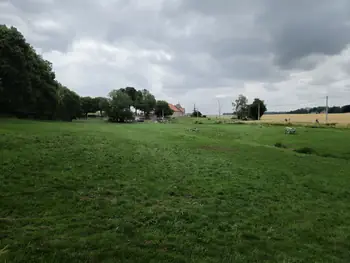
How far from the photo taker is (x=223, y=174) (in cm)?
1605

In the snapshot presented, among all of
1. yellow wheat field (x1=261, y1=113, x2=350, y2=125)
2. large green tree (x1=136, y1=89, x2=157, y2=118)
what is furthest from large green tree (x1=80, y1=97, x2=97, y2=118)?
yellow wheat field (x1=261, y1=113, x2=350, y2=125)

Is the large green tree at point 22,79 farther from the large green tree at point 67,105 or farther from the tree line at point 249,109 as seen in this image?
the tree line at point 249,109

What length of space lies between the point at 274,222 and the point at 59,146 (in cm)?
1471

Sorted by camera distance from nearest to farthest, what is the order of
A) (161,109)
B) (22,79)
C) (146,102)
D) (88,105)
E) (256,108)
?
(22,79)
(256,108)
(88,105)
(146,102)
(161,109)

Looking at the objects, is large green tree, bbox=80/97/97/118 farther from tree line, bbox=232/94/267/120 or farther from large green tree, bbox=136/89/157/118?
tree line, bbox=232/94/267/120

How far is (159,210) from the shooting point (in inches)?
372

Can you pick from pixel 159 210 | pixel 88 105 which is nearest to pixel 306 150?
pixel 159 210

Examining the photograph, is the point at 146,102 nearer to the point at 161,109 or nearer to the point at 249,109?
the point at 161,109

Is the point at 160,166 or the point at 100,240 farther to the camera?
the point at 160,166

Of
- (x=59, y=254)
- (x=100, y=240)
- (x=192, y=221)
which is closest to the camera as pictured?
(x=59, y=254)

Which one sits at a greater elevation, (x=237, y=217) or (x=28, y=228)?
(x=28, y=228)

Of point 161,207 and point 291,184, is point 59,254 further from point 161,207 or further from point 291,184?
point 291,184

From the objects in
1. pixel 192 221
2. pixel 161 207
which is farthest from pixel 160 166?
pixel 192 221

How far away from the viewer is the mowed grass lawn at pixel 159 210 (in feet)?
21.7
